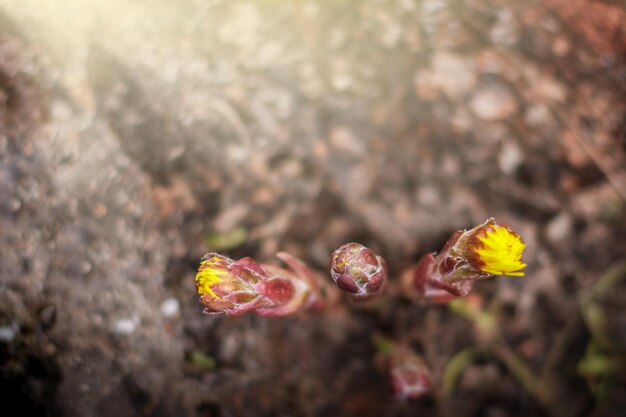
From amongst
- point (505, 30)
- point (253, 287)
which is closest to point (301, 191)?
point (253, 287)

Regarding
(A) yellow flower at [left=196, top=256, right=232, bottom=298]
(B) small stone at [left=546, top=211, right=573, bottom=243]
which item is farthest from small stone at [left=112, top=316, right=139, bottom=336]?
(B) small stone at [left=546, top=211, right=573, bottom=243]

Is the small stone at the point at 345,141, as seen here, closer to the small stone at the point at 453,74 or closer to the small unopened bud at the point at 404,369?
the small stone at the point at 453,74

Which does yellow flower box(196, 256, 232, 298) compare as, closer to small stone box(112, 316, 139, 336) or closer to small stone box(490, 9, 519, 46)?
small stone box(112, 316, 139, 336)

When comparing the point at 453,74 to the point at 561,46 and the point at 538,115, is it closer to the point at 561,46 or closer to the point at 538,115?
the point at 538,115

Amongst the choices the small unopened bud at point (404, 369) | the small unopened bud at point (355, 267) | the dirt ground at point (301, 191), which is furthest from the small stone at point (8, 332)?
the small unopened bud at point (404, 369)

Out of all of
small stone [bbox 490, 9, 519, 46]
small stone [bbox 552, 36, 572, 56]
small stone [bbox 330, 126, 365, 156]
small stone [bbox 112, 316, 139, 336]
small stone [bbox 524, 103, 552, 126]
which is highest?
small stone [bbox 490, 9, 519, 46]

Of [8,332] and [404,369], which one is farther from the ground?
[8,332]
